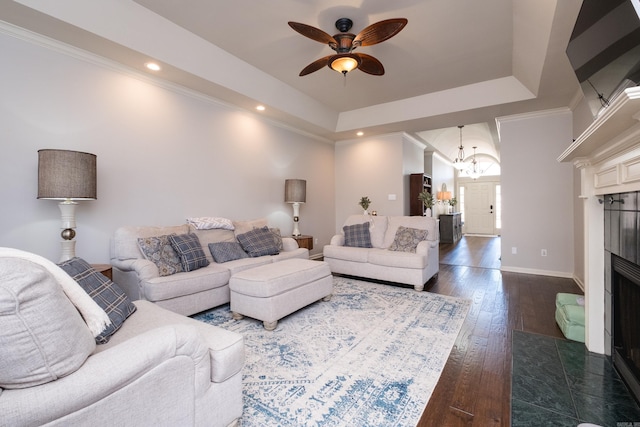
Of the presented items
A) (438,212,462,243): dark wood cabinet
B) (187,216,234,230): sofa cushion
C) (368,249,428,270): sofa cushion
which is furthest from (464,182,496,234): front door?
(187,216,234,230): sofa cushion

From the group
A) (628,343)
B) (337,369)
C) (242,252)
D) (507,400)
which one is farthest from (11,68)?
(628,343)

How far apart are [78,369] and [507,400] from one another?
2091 mm

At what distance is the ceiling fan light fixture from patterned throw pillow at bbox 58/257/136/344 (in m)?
2.61

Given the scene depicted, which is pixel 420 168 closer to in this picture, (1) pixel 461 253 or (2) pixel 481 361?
(1) pixel 461 253

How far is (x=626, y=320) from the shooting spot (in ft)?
6.19

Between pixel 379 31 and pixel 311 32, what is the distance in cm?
58

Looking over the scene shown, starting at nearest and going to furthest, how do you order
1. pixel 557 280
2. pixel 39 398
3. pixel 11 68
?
pixel 39 398
pixel 11 68
pixel 557 280

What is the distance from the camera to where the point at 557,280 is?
14.0 ft

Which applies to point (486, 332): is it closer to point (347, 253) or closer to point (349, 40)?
point (347, 253)

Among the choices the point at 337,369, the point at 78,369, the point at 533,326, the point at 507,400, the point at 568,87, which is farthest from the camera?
the point at 568,87

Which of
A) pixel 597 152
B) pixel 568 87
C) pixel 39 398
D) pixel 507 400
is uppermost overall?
pixel 568 87

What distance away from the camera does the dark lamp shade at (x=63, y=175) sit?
7.79 feet

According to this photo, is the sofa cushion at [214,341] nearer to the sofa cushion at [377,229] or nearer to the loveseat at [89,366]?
the loveseat at [89,366]

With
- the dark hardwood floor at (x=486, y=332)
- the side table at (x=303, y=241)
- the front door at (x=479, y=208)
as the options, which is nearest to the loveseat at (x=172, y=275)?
the side table at (x=303, y=241)
